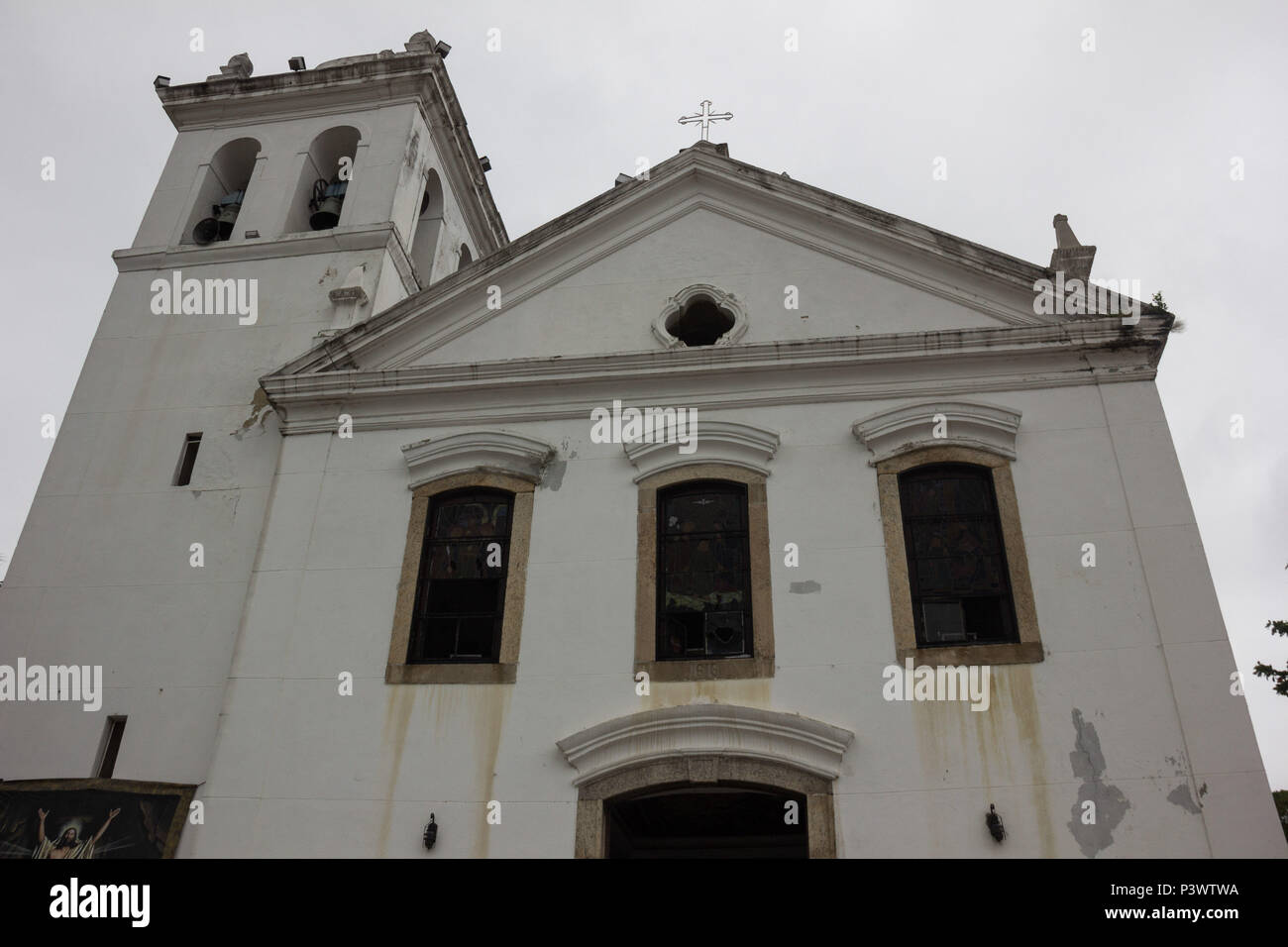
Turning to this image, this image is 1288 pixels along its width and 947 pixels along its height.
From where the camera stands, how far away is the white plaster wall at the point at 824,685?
703 cm

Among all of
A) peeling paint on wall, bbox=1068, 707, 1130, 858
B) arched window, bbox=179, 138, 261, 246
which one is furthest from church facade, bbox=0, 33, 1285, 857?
arched window, bbox=179, 138, 261, 246

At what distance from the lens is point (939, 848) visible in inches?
273

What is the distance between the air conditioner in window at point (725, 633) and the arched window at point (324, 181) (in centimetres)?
767

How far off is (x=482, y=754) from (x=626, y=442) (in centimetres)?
304

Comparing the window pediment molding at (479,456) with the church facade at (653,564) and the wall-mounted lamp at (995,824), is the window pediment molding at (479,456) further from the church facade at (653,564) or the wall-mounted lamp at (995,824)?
the wall-mounted lamp at (995,824)

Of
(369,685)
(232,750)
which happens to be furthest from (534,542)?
(232,750)

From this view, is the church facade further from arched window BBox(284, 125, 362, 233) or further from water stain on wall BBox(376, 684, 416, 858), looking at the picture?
arched window BBox(284, 125, 362, 233)

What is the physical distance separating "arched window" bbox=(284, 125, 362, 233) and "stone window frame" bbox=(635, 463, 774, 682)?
258 inches

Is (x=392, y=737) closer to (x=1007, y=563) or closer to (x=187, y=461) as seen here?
(x=187, y=461)

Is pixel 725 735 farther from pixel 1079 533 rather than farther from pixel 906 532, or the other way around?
pixel 1079 533

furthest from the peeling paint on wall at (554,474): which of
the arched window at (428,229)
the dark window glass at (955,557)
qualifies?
the arched window at (428,229)

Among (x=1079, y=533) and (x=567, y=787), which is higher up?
(x=1079, y=533)

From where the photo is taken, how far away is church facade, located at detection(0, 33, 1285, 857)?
736cm
